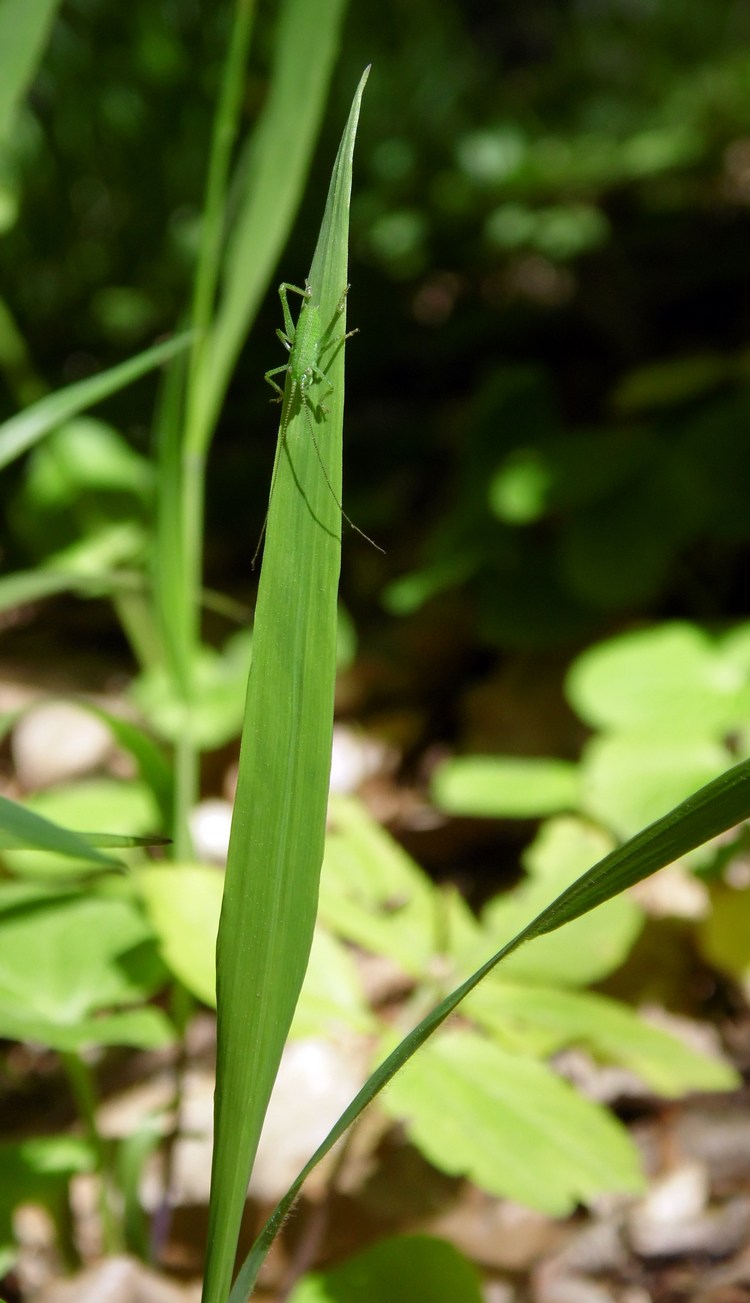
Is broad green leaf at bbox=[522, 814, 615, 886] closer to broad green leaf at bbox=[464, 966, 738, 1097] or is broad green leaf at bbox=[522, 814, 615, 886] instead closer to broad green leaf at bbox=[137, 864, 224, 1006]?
broad green leaf at bbox=[464, 966, 738, 1097]

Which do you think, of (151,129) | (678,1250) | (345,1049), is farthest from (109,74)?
(678,1250)

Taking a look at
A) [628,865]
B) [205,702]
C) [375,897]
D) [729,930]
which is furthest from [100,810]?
[628,865]

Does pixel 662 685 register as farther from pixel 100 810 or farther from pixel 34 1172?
pixel 34 1172

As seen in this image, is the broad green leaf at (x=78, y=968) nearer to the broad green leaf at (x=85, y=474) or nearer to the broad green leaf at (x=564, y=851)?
the broad green leaf at (x=564, y=851)

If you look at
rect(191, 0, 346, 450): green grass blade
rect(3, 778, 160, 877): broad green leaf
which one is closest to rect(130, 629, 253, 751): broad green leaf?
rect(3, 778, 160, 877): broad green leaf

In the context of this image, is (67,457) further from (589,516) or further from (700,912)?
(700,912)

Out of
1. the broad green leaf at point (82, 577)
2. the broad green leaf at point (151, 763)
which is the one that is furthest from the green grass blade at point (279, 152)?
the broad green leaf at point (151, 763)
